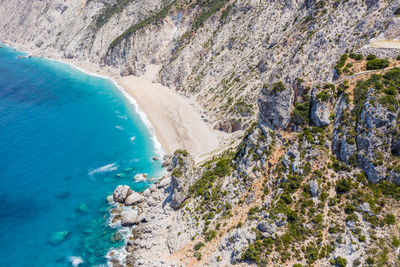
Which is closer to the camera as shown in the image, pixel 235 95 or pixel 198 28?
pixel 235 95

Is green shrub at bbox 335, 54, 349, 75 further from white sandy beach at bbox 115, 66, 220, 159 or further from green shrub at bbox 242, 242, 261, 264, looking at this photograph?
white sandy beach at bbox 115, 66, 220, 159

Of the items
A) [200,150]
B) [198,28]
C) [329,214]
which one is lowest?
[200,150]

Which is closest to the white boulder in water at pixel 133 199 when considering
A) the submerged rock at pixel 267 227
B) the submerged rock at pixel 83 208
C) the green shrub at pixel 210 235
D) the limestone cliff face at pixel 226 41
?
the submerged rock at pixel 83 208

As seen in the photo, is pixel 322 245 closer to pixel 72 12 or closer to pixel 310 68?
pixel 310 68

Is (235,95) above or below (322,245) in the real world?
above

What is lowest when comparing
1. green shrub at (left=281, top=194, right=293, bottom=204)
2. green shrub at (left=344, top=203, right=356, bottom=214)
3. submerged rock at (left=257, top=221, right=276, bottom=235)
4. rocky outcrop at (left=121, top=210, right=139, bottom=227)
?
rocky outcrop at (left=121, top=210, right=139, bottom=227)

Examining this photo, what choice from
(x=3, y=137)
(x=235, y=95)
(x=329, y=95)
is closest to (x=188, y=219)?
(x=329, y=95)

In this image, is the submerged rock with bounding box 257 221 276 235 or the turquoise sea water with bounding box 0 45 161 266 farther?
the turquoise sea water with bounding box 0 45 161 266

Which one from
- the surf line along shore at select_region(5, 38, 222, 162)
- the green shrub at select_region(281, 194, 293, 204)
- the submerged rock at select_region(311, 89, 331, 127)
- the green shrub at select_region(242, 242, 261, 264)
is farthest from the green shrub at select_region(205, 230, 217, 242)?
the surf line along shore at select_region(5, 38, 222, 162)
